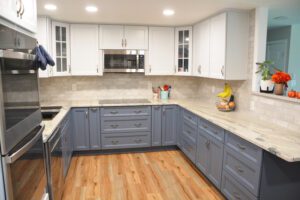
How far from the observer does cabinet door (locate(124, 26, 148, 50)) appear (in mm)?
4113

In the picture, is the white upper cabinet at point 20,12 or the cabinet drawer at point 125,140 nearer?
the white upper cabinet at point 20,12

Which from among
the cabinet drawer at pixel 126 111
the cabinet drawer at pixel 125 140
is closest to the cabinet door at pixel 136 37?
the cabinet drawer at pixel 126 111

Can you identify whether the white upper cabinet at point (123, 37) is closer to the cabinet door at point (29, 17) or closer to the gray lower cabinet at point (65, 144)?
the gray lower cabinet at point (65, 144)

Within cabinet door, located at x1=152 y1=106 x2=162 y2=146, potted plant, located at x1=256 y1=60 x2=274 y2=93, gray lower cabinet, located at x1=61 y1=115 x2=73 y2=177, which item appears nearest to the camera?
potted plant, located at x1=256 y1=60 x2=274 y2=93

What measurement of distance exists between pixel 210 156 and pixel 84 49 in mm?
2654

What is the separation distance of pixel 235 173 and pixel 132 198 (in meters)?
1.18

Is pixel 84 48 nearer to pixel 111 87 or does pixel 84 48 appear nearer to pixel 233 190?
pixel 111 87

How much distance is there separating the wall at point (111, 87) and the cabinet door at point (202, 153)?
1.70m

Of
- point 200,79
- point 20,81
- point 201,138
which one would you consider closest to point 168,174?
point 201,138

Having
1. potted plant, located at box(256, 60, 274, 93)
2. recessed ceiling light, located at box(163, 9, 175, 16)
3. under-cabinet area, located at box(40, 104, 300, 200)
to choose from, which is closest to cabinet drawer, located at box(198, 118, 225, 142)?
under-cabinet area, located at box(40, 104, 300, 200)

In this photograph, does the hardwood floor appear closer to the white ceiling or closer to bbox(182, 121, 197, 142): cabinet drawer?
bbox(182, 121, 197, 142): cabinet drawer

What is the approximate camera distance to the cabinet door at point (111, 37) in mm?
4039

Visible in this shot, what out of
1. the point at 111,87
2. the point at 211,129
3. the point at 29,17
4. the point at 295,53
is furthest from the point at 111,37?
the point at 295,53

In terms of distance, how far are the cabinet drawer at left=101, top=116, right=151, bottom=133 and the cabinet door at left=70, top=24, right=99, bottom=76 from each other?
3.01 feet
